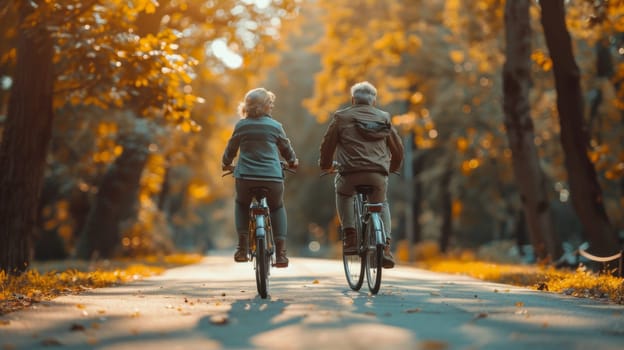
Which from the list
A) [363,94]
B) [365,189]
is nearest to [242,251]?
[365,189]

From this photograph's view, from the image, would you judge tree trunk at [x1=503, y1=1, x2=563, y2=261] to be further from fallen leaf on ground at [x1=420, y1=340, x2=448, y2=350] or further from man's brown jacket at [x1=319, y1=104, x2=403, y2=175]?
fallen leaf on ground at [x1=420, y1=340, x2=448, y2=350]

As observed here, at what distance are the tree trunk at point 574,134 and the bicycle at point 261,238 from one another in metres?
6.28

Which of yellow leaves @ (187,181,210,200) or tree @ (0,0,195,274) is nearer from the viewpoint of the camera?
tree @ (0,0,195,274)

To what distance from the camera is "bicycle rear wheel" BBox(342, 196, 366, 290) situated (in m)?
10.2

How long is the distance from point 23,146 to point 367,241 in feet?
19.9

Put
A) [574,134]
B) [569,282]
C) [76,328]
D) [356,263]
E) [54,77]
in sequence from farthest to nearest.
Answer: [574,134] → [54,77] → [569,282] → [356,263] → [76,328]

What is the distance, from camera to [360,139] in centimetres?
1013

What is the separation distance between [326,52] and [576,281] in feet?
58.6

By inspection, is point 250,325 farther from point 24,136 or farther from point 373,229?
point 24,136

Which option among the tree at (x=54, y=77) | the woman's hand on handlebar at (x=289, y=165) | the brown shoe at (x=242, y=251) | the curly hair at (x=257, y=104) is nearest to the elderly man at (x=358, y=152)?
the woman's hand on handlebar at (x=289, y=165)

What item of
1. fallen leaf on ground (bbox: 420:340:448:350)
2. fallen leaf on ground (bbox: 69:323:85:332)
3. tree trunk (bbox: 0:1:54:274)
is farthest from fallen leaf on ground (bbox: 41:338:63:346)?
tree trunk (bbox: 0:1:54:274)

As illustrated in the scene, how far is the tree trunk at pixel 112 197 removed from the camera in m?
25.8

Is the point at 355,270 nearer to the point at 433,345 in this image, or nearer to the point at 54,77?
the point at 433,345

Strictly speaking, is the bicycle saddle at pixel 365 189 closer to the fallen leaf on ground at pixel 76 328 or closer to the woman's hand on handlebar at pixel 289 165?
the woman's hand on handlebar at pixel 289 165
